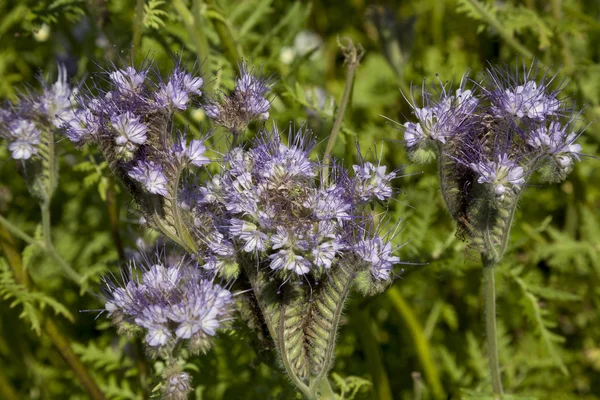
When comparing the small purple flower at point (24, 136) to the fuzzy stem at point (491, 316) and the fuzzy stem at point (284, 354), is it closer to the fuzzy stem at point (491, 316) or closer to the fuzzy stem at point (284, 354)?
the fuzzy stem at point (284, 354)

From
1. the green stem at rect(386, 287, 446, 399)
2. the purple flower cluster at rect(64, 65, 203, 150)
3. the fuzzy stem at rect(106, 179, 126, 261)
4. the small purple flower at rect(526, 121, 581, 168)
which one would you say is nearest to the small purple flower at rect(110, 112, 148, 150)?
the purple flower cluster at rect(64, 65, 203, 150)

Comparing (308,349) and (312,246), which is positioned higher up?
(312,246)

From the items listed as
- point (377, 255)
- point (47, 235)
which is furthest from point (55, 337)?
point (377, 255)

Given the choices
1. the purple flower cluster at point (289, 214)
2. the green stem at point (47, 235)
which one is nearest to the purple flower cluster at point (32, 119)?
the green stem at point (47, 235)

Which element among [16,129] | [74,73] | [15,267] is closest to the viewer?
[16,129]

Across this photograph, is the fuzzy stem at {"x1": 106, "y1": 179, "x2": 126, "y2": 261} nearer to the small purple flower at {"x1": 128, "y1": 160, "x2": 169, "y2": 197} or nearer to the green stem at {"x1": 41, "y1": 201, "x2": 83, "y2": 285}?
the green stem at {"x1": 41, "y1": 201, "x2": 83, "y2": 285}

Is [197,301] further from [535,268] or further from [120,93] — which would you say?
[535,268]

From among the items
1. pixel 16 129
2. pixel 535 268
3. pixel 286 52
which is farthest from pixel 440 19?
pixel 16 129
